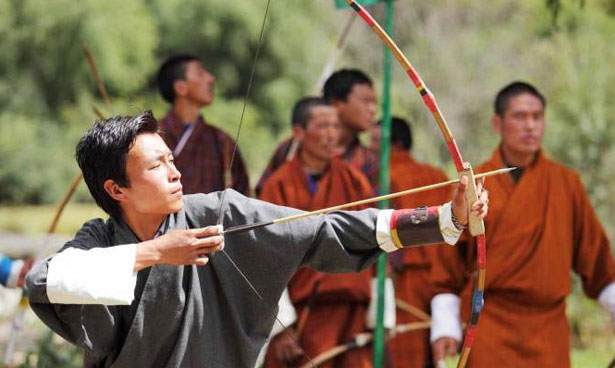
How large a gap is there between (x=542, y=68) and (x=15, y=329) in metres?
3.97

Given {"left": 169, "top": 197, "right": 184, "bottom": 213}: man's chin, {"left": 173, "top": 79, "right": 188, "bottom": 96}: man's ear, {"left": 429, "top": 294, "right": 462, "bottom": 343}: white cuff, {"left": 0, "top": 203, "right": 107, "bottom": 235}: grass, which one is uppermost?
{"left": 173, "top": 79, "right": 188, "bottom": 96}: man's ear

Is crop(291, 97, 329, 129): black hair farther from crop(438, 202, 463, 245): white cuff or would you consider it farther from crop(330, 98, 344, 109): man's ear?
crop(438, 202, 463, 245): white cuff

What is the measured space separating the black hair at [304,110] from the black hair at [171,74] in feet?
1.66

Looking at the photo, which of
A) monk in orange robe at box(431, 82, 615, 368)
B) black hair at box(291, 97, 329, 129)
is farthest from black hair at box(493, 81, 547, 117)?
black hair at box(291, 97, 329, 129)

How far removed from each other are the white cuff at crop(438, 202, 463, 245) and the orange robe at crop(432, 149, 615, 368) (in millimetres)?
1739

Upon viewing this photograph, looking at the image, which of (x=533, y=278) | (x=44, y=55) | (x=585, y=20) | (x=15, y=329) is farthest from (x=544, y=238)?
(x=44, y=55)

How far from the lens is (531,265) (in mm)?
5020

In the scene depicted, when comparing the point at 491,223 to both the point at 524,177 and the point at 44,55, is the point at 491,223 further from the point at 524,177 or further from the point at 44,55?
the point at 44,55

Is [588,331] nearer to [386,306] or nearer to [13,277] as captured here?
[386,306]

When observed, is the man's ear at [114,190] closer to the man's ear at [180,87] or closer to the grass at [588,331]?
the man's ear at [180,87]

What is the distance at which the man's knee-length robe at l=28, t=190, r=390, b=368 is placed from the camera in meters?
3.31

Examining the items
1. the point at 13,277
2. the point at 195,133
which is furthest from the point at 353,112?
the point at 13,277

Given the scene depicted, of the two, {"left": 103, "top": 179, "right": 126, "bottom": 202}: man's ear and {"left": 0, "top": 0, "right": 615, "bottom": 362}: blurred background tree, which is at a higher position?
{"left": 0, "top": 0, "right": 615, "bottom": 362}: blurred background tree

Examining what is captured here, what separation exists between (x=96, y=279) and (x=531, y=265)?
2.27 m
